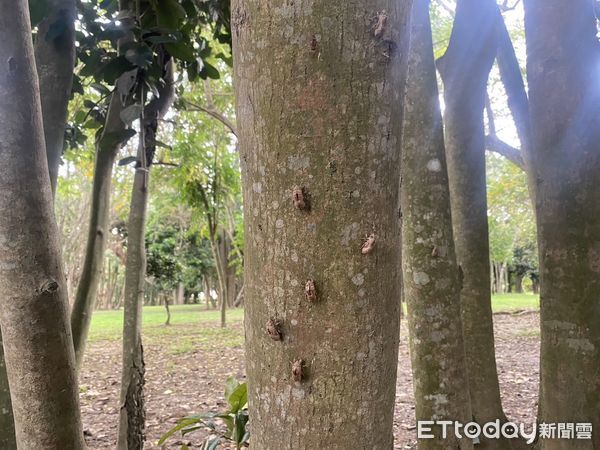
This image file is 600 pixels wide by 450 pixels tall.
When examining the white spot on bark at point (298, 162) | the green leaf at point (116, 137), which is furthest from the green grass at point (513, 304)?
the white spot on bark at point (298, 162)

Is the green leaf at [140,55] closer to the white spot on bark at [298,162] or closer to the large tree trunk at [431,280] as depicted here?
the large tree trunk at [431,280]

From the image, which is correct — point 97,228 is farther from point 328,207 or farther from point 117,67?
point 328,207

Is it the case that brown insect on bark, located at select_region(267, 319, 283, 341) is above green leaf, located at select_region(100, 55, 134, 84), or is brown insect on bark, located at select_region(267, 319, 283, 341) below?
below

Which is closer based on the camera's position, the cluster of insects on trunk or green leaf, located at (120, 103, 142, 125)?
the cluster of insects on trunk

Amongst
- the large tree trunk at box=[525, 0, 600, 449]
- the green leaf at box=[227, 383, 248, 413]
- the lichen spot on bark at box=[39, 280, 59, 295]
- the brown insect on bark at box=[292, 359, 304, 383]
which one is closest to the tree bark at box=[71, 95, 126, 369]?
the green leaf at box=[227, 383, 248, 413]

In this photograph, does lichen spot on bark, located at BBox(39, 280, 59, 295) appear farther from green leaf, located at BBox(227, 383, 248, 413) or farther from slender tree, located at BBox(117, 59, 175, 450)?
green leaf, located at BBox(227, 383, 248, 413)

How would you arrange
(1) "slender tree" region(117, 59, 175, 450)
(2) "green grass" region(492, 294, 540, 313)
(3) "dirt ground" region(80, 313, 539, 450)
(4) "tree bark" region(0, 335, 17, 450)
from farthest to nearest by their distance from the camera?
(2) "green grass" region(492, 294, 540, 313), (3) "dirt ground" region(80, 313, 539, 450), (1) "slender tree" region(117, 59, 175, 450), (4) "tree bark" region(0, 335, 17, 450)

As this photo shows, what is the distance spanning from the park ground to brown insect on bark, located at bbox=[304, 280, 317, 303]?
3.16 meters

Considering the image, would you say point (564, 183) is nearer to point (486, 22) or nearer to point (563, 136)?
point (563, 136)

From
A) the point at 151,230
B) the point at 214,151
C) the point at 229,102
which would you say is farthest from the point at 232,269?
the point at 229,102

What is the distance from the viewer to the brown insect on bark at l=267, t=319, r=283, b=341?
0.86 meters

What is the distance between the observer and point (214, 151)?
965 centimetres

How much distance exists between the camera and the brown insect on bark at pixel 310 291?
0.83m

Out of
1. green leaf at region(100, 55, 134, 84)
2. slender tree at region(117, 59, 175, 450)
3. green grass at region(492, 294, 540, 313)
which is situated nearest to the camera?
green leaf at region(100, 55, 134, 84)
